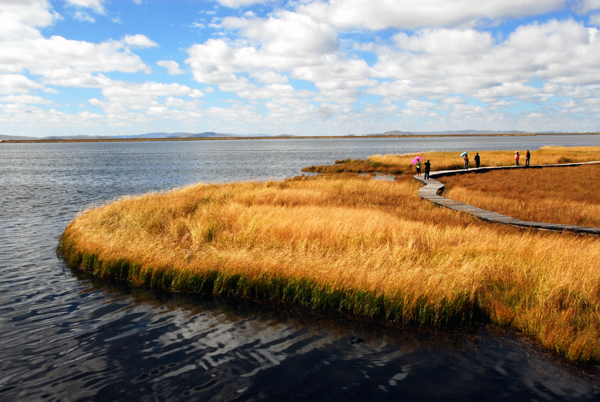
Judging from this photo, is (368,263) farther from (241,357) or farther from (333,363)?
(241,357)

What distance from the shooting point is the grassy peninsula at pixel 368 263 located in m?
8.12

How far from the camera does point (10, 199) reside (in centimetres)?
2859

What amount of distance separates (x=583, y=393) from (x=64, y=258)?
15.3 m

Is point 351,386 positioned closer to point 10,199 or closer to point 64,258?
point 64,258

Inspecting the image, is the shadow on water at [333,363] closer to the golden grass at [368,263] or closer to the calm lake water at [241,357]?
the calm lake water at [241,357]

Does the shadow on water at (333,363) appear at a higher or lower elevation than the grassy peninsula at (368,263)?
lower

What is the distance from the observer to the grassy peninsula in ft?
26.6

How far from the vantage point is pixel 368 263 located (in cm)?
998

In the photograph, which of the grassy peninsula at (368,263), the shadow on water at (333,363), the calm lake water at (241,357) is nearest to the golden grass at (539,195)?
the grassy peninsula at (368,263)

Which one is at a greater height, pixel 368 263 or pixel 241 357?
pixel 368 263

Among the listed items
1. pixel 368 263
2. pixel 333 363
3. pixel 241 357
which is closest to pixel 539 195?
pixel 368 263

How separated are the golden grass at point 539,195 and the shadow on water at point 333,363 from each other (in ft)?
37.3

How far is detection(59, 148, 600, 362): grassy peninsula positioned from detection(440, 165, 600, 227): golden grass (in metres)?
4.17

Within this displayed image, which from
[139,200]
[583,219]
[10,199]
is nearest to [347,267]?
[583,219]
